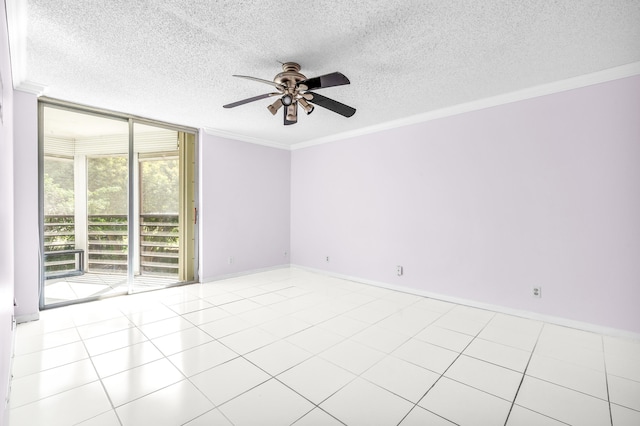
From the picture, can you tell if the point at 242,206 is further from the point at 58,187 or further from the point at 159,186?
the point at 58,187

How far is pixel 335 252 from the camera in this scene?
5.27m

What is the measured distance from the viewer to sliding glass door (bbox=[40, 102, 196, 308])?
513cm

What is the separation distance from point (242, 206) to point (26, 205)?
2815 mm

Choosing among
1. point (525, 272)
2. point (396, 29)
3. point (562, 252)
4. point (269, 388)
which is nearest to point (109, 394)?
point (269, 388)

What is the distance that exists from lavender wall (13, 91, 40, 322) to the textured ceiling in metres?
0.38

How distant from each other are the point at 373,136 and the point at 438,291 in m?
2.57

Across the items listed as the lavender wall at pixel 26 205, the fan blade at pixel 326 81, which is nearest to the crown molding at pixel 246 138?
the lavender wall at pixel 26 205

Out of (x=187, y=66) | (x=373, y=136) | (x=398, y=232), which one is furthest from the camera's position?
(x=373, y=136)

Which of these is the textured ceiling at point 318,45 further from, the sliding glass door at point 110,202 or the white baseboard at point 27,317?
the white baseboard at point 27,317

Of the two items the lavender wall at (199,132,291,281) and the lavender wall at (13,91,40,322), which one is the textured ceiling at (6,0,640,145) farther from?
the lavender wall at (199,132,291,281)

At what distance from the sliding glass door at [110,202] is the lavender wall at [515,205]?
3215mm

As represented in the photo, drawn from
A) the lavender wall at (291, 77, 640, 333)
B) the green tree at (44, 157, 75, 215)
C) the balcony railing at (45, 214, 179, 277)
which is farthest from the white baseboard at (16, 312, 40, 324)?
the lavender wall at (291, 77, 640, 333)

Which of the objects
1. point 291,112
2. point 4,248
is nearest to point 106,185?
point 4,248

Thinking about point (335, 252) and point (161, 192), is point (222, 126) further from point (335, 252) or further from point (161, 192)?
point (335, 252)
